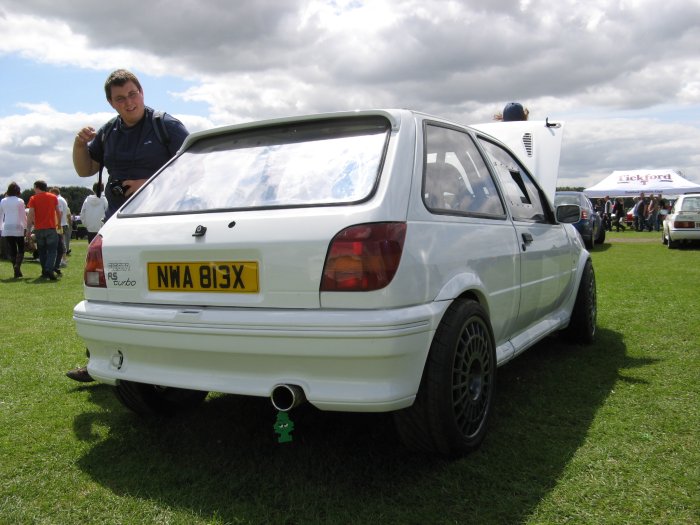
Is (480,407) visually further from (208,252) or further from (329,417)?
(208,252)

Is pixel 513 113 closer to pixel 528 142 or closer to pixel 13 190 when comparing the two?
pixel 528 142

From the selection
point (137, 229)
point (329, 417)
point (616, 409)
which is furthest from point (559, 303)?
point (137, 229)

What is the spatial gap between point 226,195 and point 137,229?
0.45 metres

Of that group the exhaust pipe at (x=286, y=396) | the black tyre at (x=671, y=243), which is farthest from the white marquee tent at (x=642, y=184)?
the exhaust pipe at (x=286, y=396)

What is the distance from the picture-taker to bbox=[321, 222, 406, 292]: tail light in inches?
93.5

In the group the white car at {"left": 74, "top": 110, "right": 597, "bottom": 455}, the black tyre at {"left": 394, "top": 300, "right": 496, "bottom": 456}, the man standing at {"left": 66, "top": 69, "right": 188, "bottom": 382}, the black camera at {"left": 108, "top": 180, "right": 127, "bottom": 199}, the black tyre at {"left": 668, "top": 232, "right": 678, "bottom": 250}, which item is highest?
the man standing at {"left": 66, "top": 69, "right": 188, "bottom": 382}

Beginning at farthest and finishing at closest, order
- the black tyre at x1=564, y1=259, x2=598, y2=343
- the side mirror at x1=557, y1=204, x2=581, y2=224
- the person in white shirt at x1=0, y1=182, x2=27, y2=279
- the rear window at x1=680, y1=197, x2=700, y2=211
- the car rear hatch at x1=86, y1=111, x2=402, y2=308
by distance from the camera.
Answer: the rear window at x1=680, y1=197, x2=700, y2=211
the person in white shirt at x1=0, y1=182, x2=27, y2=279
the black tyre at x1=564, y1=259, x2=598, y2=343
the side mirror at x1=557, y1=204, x2=581, y2=224
the car rear hatch at x1=86, y1=111, x2=402, y2=308

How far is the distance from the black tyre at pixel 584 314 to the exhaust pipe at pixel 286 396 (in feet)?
10.3

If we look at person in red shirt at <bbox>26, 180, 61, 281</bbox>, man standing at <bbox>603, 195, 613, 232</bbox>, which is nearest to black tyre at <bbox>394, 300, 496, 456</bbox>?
person in red shirt at <bbox>26, 180, 61, 281</bbox>

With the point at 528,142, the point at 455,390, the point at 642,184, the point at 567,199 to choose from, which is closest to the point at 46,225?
the point at 528,142

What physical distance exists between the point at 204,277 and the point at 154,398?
1.11 metres

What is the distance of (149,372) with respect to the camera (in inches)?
110

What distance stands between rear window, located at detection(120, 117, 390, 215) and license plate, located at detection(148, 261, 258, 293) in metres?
0.28

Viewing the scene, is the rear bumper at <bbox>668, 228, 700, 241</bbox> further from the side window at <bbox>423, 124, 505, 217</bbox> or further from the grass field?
the side window at <bbox>423, 124, 505, 217</bbox>
